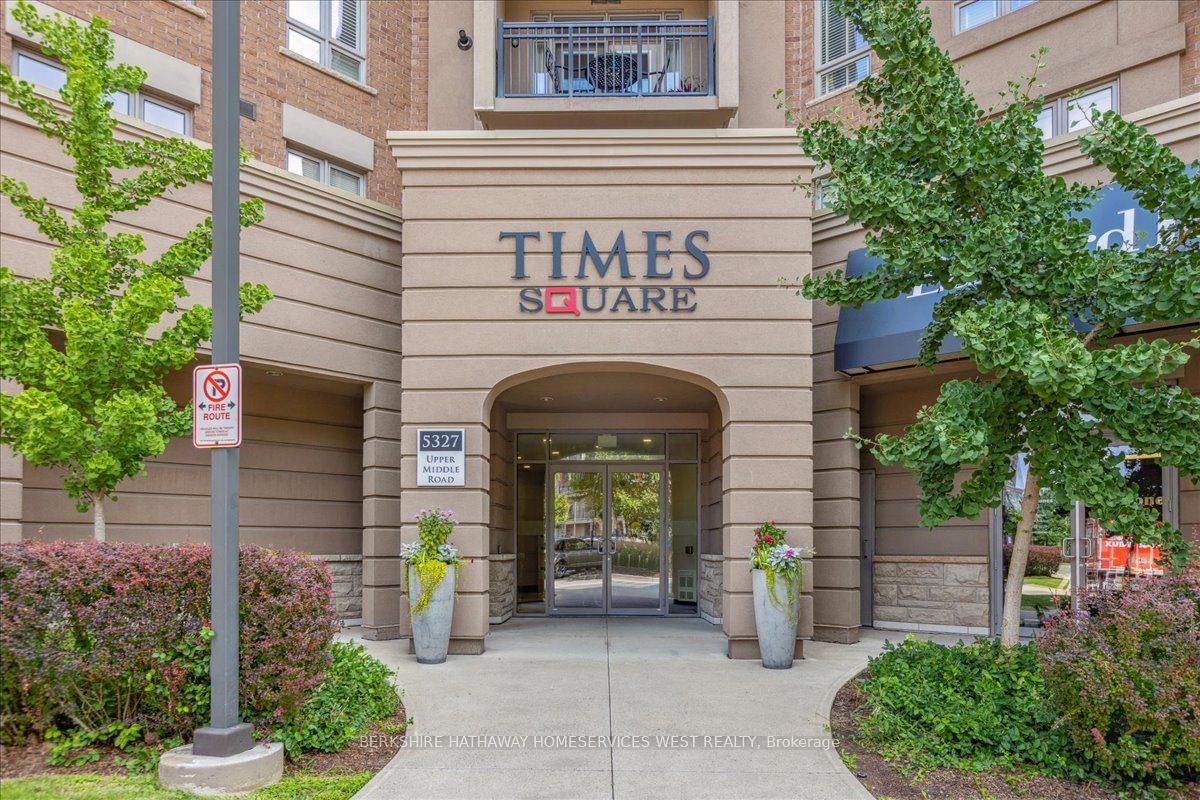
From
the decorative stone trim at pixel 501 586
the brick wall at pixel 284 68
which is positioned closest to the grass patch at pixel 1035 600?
the decorative stone trim at pixel 501 586

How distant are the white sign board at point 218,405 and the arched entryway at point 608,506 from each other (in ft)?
28.4

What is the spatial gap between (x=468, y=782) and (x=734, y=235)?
7210 mm

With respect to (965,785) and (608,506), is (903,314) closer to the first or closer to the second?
(965,785)

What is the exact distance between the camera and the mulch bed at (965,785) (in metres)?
6.01

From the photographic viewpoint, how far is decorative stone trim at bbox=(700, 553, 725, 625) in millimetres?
13828

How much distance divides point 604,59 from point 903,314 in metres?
5.61

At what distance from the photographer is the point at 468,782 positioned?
20.7ft

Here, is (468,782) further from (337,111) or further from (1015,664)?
(337,111)

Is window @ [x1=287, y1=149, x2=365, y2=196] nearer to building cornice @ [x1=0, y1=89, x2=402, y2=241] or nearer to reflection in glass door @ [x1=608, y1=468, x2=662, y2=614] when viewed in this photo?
building cornice @ [x1=0, y1=89, x2=402, y2=241]

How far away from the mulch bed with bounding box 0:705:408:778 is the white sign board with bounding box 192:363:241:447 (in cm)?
223

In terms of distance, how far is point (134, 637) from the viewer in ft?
20.0

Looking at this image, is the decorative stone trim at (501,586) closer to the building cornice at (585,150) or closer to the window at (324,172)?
the building cornice at (585,150)

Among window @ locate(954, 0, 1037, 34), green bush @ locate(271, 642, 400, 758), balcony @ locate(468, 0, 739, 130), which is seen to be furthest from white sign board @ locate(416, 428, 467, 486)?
window @ locate(954, 0, 1037, 34)

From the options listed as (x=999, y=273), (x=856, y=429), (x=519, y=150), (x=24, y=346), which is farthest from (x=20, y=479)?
(x=856, y=429)
